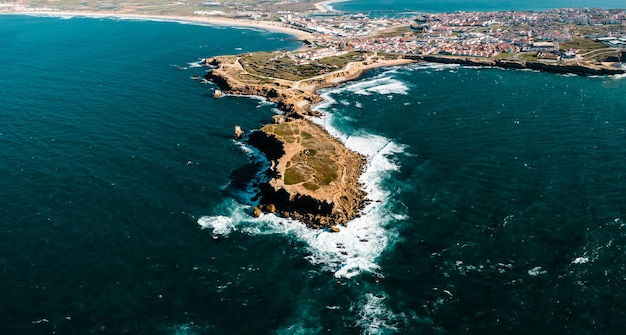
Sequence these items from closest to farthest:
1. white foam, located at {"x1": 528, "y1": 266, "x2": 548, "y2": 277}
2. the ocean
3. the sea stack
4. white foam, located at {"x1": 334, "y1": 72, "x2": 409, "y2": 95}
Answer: the ocean
white foam, located at {"x1": 528, "y1": 266, "x2": 548, "y2": 277}
the sea stack
white foam, located at {"x1": 334, "y1": 72, "x2": 409, "y2": 95}

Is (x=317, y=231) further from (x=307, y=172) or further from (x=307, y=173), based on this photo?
(x=307, y=172)

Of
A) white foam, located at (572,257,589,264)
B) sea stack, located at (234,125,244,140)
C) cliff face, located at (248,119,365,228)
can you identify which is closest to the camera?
white foam, located at (572,257,589,264)

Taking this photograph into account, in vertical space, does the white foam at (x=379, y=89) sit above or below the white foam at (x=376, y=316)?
above

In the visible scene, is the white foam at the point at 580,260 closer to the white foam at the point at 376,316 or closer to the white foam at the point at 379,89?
the white foam at the point at 376,316

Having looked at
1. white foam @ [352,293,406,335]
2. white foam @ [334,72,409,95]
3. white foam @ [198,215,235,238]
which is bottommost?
white foam @ [352,293,406,335]

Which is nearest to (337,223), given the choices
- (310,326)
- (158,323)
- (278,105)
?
(310,326)

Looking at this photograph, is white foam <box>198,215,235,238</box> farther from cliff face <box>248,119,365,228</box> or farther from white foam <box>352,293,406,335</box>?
white foam <box>352,293,406,335</box>

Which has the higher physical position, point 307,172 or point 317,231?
point 307,172

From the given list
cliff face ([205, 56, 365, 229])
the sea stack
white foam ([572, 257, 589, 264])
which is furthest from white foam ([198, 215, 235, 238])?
white foam ([572, 257, 589, 264])

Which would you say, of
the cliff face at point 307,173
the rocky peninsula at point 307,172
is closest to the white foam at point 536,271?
the rocky peninsula at point 307,172

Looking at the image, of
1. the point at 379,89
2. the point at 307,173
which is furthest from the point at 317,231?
the point at 379,89
